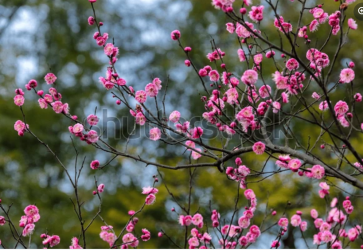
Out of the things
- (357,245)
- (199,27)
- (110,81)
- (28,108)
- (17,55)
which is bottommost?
(357,245)

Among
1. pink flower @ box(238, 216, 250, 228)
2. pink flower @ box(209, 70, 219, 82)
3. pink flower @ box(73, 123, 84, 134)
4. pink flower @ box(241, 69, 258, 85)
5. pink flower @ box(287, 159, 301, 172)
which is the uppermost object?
pink flower @ box(209, 70, 219, 82)

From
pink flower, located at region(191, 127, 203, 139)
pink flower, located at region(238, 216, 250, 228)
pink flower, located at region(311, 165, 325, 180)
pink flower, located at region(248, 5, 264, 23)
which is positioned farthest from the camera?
pink flower, located at region(238, 216, 250, 228)

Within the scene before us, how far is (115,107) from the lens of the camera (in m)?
9.16

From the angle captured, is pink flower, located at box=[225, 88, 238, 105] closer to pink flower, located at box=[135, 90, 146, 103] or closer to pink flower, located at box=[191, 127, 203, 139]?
pink flower, located at box=[191, 127, 203, 139]

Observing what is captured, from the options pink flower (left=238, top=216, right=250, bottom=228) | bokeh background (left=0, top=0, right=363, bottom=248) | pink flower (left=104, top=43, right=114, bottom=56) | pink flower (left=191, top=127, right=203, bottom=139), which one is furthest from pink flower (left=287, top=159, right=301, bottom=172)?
bokeh background (left=0, top=0, right=363, bottom=248)

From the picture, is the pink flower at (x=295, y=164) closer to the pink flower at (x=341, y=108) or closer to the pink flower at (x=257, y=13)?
the pink flower at (x=341, y=108)

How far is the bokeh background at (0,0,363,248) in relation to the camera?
19.7ft

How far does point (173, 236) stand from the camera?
19.0ft

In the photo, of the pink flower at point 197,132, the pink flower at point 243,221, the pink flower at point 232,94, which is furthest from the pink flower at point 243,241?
the pink flower at point 232,94

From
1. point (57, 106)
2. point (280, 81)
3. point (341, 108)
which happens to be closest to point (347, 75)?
point (341, 108)

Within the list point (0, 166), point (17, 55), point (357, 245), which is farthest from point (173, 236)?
point (17, 55)

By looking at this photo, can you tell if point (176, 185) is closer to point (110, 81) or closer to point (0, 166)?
point (0, 166)

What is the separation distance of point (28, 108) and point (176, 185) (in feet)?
10.5

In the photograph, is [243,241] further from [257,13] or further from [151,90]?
[257,13]
